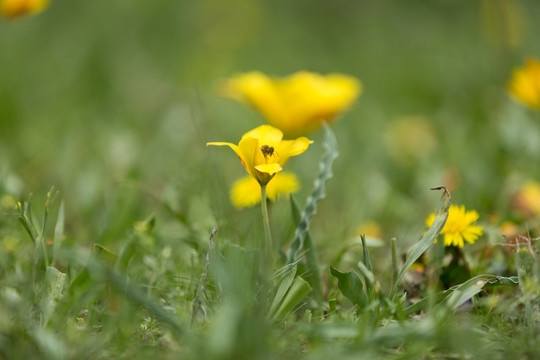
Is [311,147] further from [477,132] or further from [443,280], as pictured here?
[443,280]

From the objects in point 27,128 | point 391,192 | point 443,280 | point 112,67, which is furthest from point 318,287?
point 112,67

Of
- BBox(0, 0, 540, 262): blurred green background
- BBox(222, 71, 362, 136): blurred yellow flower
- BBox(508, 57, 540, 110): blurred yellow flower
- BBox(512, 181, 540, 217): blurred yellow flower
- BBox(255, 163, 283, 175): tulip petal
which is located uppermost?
BBox(255, 163, 283, 175): tulip petal

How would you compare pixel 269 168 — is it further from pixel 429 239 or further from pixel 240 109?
pixel 240 109

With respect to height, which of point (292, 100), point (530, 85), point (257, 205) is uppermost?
point (530, 85)

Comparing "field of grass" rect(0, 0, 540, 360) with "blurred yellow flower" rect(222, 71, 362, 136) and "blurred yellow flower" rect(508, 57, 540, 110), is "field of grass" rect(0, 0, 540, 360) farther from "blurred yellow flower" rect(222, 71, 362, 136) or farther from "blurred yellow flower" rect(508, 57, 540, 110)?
"blurred yellow flower" rect(222, 71, 362, 136)

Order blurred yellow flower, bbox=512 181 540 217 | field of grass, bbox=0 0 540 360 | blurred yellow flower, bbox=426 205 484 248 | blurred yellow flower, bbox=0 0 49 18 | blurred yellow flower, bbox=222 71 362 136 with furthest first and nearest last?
blurred yellow flower, bbox=222 71 362 136
blurred yellow flower, bbox=0 0 49 18
blurred yellow flower, bbox=512 181 540 217
blurred yellow flower, bbox=426 205 484 248
field of grass, bbox=0 0 540 360

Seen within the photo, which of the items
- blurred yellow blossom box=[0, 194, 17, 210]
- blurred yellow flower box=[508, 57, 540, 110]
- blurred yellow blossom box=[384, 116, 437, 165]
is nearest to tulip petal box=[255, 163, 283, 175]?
blurred yellow blossom box=[0, 194, 17, 210]

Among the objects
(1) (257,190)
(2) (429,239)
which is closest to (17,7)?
(1) (257,190)

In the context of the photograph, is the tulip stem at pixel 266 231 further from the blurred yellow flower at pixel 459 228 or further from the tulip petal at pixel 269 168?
the blurred yellow flower at pixel 459 228
